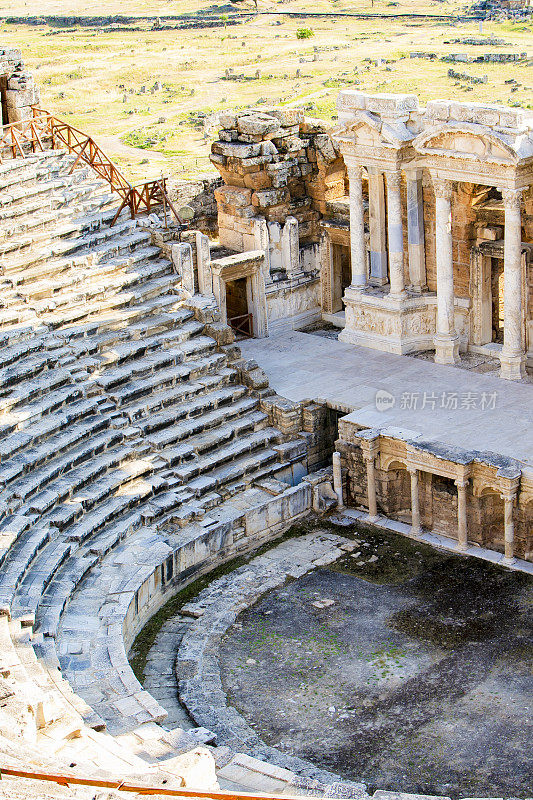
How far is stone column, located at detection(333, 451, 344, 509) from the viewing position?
24781mm

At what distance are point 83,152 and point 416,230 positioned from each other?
7566 millimetres

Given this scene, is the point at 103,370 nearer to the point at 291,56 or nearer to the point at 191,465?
the point at 191,465

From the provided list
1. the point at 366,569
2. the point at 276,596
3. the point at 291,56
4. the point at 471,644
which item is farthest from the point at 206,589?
the point at 291,56

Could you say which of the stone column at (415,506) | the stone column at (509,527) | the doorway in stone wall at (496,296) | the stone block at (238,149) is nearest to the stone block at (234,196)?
the stone block at (238,149)

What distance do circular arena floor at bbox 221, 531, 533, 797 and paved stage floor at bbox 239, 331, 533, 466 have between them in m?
2.23

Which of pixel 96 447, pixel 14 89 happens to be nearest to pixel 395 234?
pixel 96 447

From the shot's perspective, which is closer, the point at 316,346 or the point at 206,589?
the point at 206,589

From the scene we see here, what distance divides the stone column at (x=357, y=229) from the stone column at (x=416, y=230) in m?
1.00

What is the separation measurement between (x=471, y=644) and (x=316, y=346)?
9902 mm

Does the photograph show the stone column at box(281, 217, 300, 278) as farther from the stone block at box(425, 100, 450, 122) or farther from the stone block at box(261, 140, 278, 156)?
the stone block at box(425, 100, 450, 122)

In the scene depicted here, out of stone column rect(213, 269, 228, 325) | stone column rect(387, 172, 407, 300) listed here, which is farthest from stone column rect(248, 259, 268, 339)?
stone column rect(387, 172, 407, 300)

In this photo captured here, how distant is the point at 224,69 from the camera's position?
198 feet

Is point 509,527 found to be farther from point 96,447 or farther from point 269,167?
point 269,167

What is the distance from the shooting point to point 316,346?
2884cm
